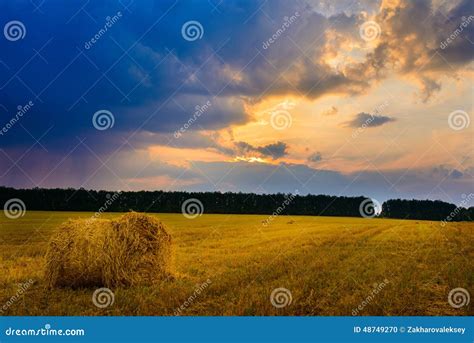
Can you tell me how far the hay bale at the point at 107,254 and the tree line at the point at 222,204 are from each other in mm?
37947

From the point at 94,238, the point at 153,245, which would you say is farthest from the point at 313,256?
the point at 94,238

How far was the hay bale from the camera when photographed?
449 inches

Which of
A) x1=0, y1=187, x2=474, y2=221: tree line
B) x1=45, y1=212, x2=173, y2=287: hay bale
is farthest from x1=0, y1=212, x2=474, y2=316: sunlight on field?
x1=0, y1=187, x2=474, y2=221: tree line

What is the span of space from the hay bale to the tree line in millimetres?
37947

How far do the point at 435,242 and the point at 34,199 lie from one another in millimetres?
49003

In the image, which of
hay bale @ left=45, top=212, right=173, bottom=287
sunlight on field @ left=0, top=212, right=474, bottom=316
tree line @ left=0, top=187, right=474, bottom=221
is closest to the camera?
sunlight on field @ left=0, top=212, right=474, bottom=316

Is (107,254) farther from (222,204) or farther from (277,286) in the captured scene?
(222,204)

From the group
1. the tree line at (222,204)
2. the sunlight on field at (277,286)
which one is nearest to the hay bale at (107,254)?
the sunlight on field at (277,286)

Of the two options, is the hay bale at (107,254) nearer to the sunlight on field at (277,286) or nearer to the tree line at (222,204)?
the sunlight on field at (277,286)

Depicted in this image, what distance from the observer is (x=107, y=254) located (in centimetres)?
1142

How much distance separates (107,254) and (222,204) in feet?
185

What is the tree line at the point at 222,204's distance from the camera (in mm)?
57438

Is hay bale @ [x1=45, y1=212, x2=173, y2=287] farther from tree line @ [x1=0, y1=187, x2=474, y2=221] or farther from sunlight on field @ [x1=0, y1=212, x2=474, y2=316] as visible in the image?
tree line @ [x1=0, y1=187, x2=474, y2=221]
